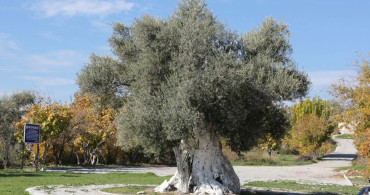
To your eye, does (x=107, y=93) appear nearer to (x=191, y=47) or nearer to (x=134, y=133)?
(x=134, y=133)

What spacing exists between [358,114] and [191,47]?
331 inches

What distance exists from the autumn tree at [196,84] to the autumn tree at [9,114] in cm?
1750

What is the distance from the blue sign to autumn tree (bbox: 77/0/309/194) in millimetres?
11159

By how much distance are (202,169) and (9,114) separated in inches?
881

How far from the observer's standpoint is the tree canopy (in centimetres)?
1454

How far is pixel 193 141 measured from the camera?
1691cm

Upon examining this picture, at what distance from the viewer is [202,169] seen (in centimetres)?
1675

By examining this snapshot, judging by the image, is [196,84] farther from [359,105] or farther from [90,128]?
[90,128]

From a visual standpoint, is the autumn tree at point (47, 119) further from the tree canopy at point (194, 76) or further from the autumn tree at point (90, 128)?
the tree canopy at point (194, 76)

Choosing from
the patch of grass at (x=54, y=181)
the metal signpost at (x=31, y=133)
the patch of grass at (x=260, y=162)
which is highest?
the metal signpost at (x=31, y=133)

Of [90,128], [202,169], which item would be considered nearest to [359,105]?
[202,169]

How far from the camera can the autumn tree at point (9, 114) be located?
3212cm

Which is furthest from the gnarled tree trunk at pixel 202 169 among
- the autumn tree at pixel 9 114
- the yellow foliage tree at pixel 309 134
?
the yellow foliage tree at pixel 309 134

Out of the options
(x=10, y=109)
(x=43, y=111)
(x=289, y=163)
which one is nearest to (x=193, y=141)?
(x=43, y=111)
